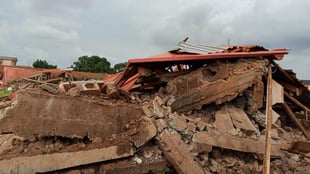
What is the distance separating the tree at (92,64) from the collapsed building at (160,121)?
90.9ft

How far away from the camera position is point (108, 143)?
5.07 meters

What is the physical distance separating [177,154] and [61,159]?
1.87 meters

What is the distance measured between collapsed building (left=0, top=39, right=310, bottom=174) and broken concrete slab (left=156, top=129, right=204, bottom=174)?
0.7 inches

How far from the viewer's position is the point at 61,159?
4.55 m

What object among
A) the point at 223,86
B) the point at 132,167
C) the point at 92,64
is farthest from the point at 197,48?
the point at 92,64

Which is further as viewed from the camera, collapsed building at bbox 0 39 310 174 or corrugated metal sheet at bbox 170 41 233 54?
corrugated metal sheet at bbox 170 41 233 54

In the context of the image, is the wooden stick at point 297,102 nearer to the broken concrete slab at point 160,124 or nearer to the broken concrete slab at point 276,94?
the broken concrete slab at point 276,94

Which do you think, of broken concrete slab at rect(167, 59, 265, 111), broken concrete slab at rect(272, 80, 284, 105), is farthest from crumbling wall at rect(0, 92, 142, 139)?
broken concrete slab at rect(272, 80, 284, 105)

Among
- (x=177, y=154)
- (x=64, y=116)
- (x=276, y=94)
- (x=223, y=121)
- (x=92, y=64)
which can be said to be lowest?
(x=177, y=154)

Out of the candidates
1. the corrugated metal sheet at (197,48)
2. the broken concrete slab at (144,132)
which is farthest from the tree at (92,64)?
the broken concrete slab at (144,132)

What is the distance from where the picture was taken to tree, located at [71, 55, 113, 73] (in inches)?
1350

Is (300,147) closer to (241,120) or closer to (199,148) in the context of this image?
(241,120)

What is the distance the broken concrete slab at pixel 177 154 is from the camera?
523 cm

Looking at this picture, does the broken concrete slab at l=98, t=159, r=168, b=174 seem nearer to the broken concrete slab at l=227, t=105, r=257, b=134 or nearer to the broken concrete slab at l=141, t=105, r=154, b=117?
the broken concrete slab at l=141, t=105, r=154, b=117
